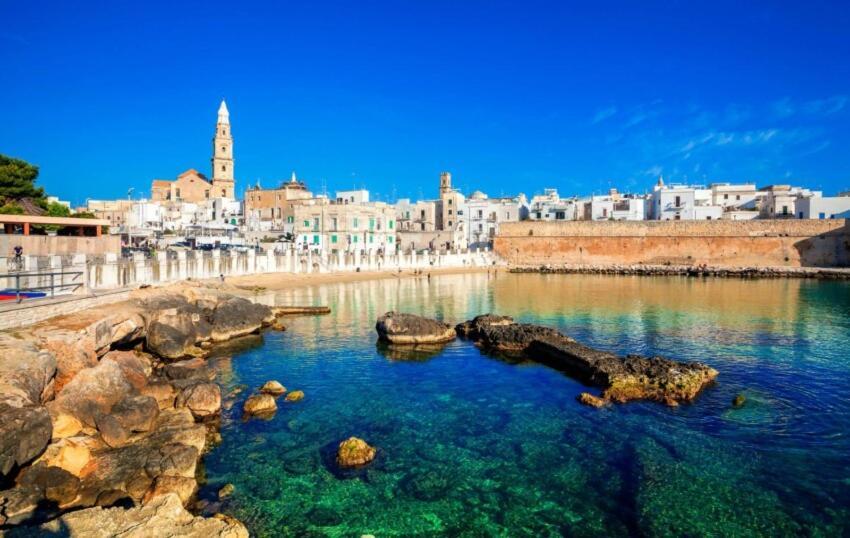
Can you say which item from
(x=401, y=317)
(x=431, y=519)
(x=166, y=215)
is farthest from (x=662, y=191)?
(x=431, y=519)

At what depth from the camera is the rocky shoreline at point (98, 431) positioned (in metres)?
7.52

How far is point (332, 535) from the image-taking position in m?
8.22

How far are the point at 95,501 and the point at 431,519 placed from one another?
18.0 ft

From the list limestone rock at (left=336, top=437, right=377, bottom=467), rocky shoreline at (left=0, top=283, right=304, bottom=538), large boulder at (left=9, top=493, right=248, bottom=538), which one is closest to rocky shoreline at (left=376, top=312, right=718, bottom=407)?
limestone rock at (left=336, top=437, right=377, bottom=467)

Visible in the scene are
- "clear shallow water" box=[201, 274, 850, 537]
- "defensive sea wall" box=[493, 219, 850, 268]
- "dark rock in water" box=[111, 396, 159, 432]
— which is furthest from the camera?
"defensive sea wall" box=[493, 219, 850, 268]

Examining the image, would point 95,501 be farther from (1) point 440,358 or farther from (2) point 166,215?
(2) point 166,215

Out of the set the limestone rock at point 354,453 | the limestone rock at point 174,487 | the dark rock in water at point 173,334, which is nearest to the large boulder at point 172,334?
the dark rock in water at point 173,334

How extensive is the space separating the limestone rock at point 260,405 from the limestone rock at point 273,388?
1.03m

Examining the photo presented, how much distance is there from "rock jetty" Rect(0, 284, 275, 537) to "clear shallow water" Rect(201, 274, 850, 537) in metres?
0.98

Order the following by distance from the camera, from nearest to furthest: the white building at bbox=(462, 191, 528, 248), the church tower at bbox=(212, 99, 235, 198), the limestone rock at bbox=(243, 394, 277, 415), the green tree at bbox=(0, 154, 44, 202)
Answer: the limestone rock at bbox=(243, 394, 277, 415)
the green tree at bbox=(0, 154, 44, 202)
the white building at bbox=(462, 191, 528, 248)
the church tower at bbox=(212, 99, 235, 198)

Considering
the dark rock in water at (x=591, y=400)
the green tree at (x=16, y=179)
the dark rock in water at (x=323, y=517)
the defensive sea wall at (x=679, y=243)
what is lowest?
the dark rock in water at (x=323, y=517)

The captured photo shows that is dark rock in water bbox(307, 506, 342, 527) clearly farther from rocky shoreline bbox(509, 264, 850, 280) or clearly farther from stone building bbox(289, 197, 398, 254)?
rocky shoreline bbox(509, 264, 850, 280)

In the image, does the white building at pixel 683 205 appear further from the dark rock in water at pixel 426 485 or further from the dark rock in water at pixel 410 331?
the dark rock in water at pixel 426 485

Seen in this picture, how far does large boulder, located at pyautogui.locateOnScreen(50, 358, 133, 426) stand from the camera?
432 inches
